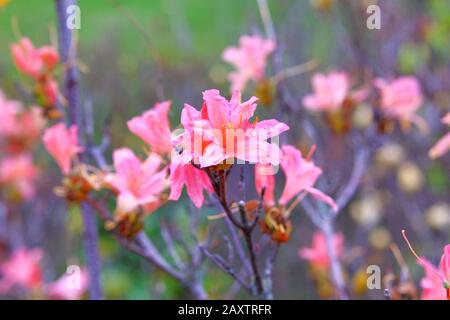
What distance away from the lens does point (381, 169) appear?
2.84 metres

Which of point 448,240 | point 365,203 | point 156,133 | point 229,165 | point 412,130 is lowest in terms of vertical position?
point 229,165

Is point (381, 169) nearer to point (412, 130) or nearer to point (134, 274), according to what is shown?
point (412, 130)

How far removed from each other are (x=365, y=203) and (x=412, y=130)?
507mm

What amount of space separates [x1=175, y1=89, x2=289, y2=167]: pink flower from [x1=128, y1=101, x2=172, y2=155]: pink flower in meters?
0.19

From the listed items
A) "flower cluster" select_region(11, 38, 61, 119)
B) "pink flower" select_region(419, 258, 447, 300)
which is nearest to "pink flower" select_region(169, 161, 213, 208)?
"pink flower" select_region(419, 258, 447, 300)

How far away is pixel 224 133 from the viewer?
796 mm

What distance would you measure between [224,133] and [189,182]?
80mm

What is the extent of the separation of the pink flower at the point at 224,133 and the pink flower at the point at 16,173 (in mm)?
1444

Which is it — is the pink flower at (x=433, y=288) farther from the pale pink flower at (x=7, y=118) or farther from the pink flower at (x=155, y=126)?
the pale pink flower at (x=7, y=118)

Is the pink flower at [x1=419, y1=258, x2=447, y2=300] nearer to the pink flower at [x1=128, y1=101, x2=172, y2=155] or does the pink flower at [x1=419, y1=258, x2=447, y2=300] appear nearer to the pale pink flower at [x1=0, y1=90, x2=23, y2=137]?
the pink flower at [x1=128, y1=101, x2=172, y2=155]

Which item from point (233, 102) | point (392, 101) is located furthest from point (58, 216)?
point (233, 102)

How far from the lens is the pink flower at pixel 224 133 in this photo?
781 millimetres

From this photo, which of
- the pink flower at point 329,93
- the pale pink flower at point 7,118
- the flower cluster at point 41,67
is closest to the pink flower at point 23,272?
the pale pink flower at point 7,118

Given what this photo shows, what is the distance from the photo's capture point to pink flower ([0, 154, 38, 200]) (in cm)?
213
